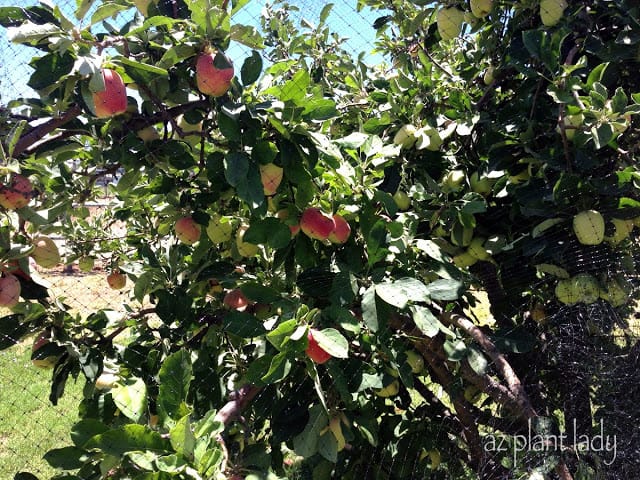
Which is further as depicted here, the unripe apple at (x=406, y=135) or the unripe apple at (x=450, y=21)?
the unripe apple at (x=450, y=21)

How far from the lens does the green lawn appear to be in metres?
2.23

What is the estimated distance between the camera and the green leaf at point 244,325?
36.6 inches

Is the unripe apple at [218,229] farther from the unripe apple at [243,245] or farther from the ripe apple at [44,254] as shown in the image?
the ripe apple at [44,254]

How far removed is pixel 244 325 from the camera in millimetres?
936

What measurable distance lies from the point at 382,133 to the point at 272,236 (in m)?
0.52

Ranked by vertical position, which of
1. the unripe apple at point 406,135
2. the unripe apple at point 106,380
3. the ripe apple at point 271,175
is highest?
the ripe apple at point 271,175

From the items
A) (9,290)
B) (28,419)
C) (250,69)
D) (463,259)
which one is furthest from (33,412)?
(250,69)

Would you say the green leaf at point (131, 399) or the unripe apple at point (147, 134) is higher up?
the unripe apple at point (147, 134)

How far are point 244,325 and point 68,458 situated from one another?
1.08ft

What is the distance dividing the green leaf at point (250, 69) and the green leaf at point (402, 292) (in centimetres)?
40

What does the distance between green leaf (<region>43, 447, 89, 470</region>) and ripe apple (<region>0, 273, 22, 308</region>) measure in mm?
252

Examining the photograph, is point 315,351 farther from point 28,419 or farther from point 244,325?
point 28,419

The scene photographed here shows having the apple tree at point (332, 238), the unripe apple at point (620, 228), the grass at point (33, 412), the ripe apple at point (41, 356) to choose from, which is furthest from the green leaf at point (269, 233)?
the grass at point (33, 412)

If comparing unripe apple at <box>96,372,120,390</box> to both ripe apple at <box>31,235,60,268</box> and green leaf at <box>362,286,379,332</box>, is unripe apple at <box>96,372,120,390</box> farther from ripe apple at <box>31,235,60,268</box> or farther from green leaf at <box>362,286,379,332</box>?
green leaf at <box>362,286,379,332</box>
